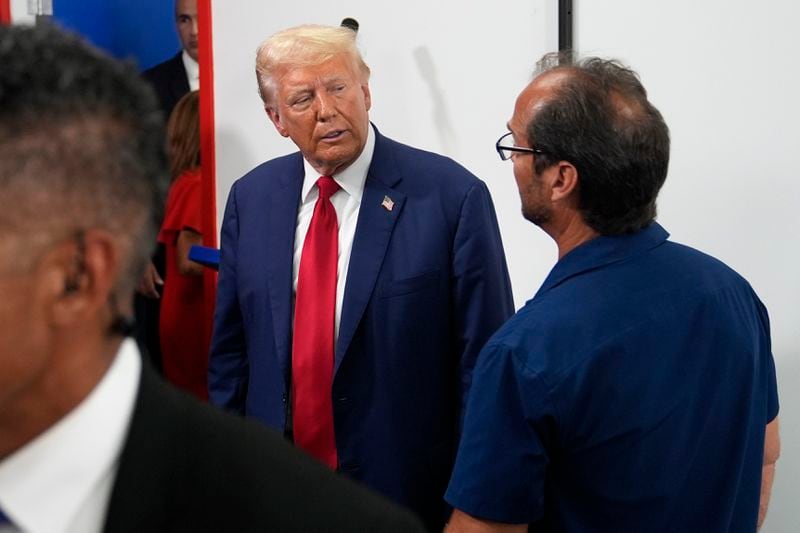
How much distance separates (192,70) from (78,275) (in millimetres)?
2417

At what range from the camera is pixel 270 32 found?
117 inches

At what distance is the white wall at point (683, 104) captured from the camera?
2.29 meters

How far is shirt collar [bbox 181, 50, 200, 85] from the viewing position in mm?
3111

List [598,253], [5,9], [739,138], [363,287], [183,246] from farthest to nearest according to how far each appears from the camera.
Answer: [5,9] → [183,246] → [739,138] → [363,287] → [598,253]

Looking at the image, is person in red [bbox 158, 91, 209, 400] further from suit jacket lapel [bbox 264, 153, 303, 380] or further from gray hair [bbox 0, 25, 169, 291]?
gray hair [bbox 0, 25, 169, 291]

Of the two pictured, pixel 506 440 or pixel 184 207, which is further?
pixel 184 207

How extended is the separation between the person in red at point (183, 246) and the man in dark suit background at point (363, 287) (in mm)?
929

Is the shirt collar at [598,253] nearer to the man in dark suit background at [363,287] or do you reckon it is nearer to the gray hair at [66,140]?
the man in dark suit background at [363,287]

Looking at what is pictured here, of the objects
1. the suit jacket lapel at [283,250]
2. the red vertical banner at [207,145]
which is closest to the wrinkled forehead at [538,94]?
the suit jacket lapel at [283,250]

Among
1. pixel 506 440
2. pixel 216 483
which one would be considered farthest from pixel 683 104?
pixel 216 483

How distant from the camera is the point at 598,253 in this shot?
1616 mm

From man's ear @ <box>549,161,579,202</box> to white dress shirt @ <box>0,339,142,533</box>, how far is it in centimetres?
101

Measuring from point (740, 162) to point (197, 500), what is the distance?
1796 millimetres

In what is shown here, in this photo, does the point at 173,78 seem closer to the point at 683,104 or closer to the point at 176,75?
the point at 176,75
